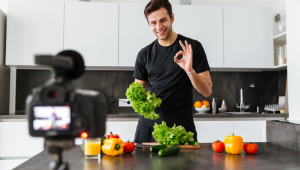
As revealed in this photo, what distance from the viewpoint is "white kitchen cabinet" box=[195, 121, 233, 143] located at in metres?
2.90

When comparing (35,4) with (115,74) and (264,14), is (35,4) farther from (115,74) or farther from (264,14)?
(264,14)

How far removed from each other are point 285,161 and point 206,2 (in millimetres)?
2969

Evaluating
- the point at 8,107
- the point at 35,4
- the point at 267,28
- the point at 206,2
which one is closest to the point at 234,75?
the point at 267,28

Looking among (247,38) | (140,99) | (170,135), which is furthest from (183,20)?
(170,135)

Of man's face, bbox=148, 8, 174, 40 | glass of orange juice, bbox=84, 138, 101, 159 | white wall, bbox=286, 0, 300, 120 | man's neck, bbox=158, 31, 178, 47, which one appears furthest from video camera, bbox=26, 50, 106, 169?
white wall, bbox=286, 0, 300, 120

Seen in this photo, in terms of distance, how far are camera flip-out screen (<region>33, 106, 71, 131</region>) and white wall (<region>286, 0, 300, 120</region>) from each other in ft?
10.2

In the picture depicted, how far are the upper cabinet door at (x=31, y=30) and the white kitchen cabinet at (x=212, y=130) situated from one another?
6.64ft

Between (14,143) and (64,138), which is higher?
(64,138)

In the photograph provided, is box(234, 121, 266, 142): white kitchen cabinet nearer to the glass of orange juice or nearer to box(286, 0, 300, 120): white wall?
box(286, 0, 300, 120): white wall

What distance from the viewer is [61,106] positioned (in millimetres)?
402

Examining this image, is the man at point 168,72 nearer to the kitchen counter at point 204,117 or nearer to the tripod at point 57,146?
the kitchen counter at point 204,117

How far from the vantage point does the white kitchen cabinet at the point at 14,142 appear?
2736mm

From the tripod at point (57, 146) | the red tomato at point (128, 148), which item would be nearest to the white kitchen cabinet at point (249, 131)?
the red tomato at point (128, 148)

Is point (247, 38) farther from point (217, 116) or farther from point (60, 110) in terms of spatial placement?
point (60, 110)
